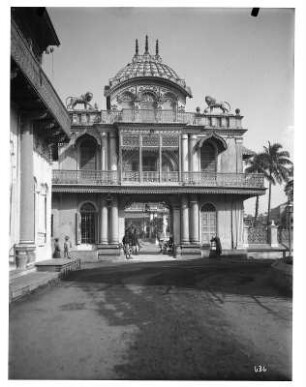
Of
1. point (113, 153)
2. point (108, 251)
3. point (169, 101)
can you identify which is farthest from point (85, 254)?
point (169, 101)

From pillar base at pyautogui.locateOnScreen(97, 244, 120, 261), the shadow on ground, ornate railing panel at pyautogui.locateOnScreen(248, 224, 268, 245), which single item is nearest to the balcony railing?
ornate railing panel at pyautogui.locateOnScreen(248, 224, 268, 245)

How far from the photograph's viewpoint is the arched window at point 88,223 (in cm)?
2234

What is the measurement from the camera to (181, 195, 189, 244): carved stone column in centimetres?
2233

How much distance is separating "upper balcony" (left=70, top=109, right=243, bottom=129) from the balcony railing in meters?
2.99

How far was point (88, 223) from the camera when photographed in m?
22.5

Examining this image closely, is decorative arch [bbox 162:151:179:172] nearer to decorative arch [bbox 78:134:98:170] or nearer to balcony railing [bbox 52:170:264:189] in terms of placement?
balcony railing [bbox 52:170:264:189]

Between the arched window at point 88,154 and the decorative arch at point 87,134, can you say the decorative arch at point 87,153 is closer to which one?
the arched window at point 88,154

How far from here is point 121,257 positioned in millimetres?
21656

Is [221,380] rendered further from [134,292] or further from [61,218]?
[61,218]

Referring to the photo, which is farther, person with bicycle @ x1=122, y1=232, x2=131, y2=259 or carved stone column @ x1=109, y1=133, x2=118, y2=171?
carved stone column @ x1=109, y1=133, x2=118, y2=171

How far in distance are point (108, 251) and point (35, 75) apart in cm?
1352
